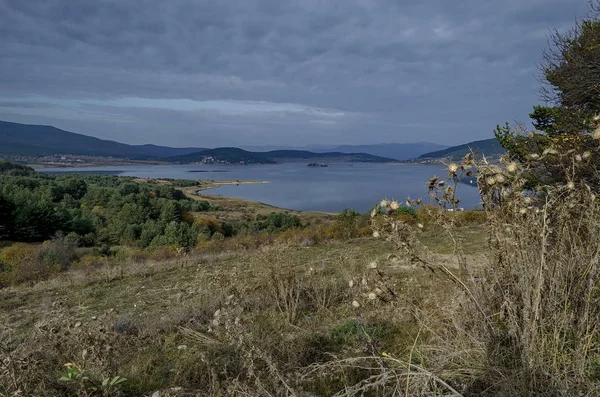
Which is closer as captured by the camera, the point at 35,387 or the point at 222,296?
the point at 35,387

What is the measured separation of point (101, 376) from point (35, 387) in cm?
37

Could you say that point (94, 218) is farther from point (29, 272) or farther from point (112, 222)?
point (29, 272)

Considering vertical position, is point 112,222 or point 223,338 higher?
point 223,338

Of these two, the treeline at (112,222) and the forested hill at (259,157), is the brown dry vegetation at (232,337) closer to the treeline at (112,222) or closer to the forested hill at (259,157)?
the treeline at (112,222)

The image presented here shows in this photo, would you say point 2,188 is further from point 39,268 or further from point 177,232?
point 39,268

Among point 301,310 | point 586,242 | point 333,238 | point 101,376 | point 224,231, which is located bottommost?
point 224,231

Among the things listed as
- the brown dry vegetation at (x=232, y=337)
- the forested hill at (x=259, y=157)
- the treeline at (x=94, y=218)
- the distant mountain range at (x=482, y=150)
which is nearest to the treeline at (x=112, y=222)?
the treeline at (x=94, y=218)

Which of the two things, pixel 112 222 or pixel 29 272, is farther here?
pixel 112 222

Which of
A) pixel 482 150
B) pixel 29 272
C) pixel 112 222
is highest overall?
pixel 482 150

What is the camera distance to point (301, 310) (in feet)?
14.8

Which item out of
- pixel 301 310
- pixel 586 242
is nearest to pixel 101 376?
pixel 301 310

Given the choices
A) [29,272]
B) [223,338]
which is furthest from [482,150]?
[29,272]

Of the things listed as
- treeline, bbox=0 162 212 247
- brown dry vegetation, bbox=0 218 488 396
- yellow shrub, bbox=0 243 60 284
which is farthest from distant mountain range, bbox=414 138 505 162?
treeline, bbox=0 162 212 247

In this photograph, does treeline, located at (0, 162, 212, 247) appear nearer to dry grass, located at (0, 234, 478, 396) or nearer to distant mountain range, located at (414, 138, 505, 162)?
distant mountain range, located at (414, 138, 505, 162)
